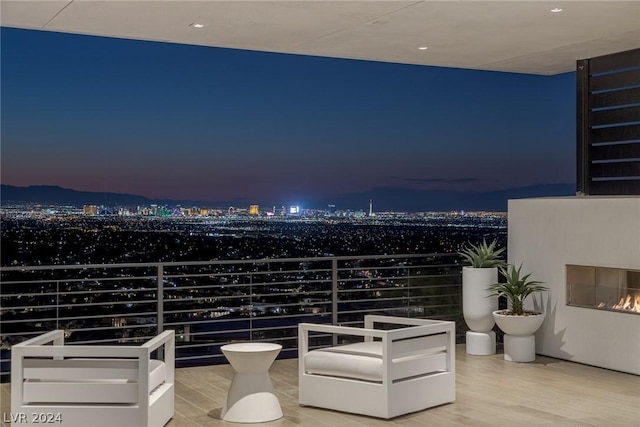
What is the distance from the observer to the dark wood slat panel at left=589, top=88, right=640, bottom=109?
8.33 metres

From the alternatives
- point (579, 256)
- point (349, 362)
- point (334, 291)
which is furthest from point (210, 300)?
point (349, 362)

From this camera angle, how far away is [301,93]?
13.3 m

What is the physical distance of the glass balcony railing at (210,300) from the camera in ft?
25.6

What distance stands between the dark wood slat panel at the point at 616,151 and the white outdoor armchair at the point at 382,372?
3.21 metres

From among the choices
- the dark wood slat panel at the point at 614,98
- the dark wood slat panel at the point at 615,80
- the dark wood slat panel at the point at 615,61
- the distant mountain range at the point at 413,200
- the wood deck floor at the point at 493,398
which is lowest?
the wood deck floor at the point at 493,398

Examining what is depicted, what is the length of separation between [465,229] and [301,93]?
3257 millimetres

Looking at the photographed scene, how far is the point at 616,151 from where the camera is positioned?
8523 mm

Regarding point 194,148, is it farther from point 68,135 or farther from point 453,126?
point 453,126

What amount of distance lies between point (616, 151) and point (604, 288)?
5.29 ft

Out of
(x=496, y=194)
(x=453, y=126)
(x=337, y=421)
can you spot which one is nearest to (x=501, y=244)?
(x=496, y=194)

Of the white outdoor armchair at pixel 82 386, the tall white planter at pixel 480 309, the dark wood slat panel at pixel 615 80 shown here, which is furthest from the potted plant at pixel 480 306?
the white outdoor armchair at pixel 82 386

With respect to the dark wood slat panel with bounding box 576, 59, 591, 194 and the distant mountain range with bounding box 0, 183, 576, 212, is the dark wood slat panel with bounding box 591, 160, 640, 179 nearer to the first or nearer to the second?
the dark wood slat panel with bounding box 576, 59, 591, 194

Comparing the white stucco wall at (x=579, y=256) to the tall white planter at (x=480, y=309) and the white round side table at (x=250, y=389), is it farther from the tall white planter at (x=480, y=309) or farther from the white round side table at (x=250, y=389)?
the white round side table at (x=250, y=389)

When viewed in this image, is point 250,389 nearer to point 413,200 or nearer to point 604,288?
point 604,288
